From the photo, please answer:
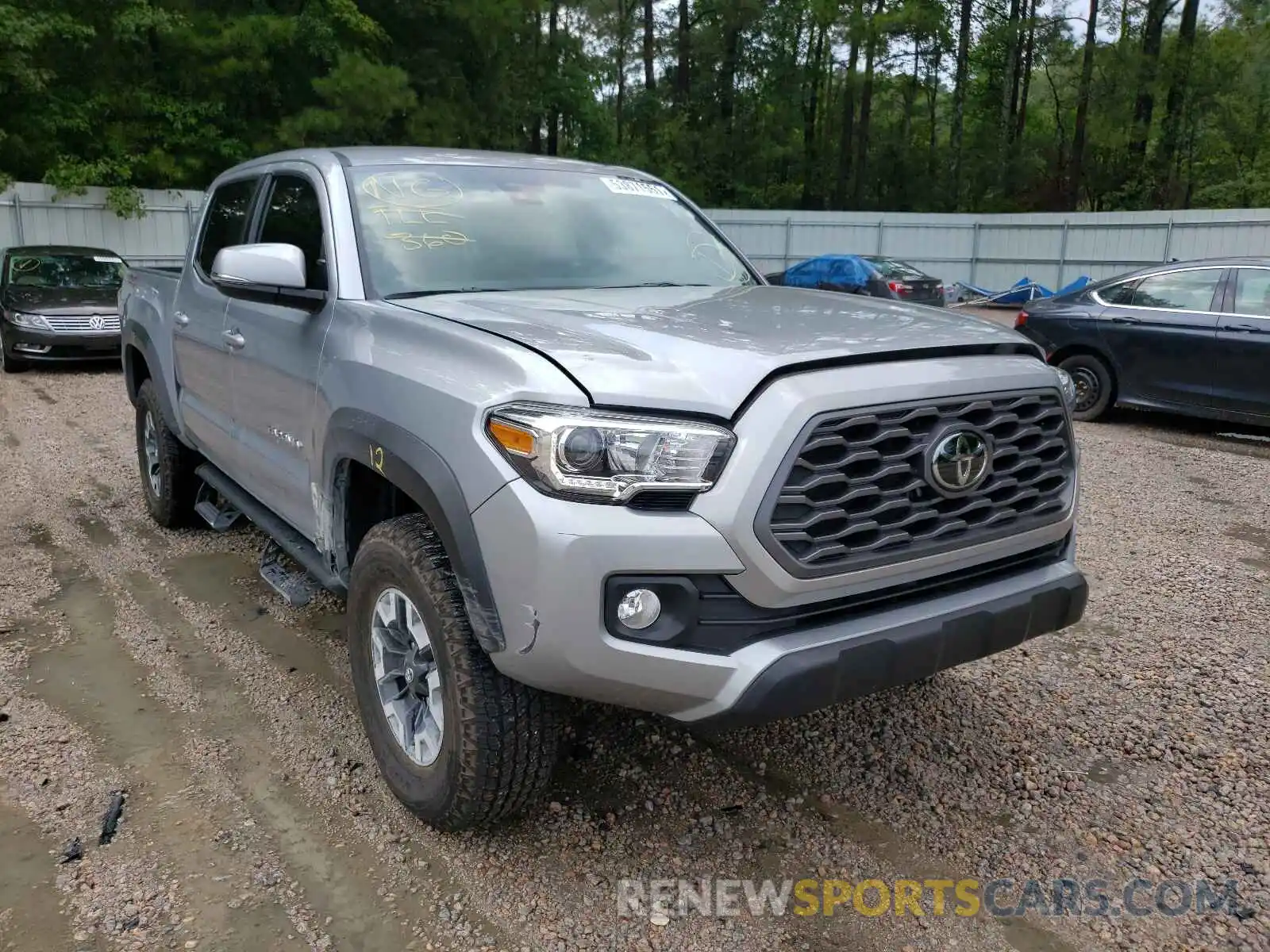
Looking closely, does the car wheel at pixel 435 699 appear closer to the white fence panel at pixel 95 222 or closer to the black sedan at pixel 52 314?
the black sedan at pixel 52 314

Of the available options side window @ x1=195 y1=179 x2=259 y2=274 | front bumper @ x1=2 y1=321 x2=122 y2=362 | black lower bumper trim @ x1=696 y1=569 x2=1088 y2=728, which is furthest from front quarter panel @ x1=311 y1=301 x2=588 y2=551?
front bumper @ x1=2 y1=321 x2=122 y2=362

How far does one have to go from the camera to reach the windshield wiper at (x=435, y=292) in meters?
3.22

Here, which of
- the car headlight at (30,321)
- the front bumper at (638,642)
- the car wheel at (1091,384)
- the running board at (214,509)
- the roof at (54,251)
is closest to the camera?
the front bumper at (638,642)

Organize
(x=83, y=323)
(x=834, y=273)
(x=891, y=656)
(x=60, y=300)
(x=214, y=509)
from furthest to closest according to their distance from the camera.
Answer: (x=834, y=273) → (x=60, y=300) → (x=83, y=323) → (x=214, y=509) → (x=891, y=656)

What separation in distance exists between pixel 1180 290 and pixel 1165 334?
0.46m

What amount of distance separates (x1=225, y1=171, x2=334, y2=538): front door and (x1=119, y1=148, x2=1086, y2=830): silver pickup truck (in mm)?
23

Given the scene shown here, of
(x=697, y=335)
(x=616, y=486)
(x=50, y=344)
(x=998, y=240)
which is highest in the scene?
(x=998, y=240)

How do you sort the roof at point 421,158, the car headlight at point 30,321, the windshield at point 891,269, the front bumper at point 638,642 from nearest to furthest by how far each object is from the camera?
1. the front bumper at point 638,642
2. the roof at point 421,158
3. the car headlight at point 30,321
4. the windshield at point 891,269

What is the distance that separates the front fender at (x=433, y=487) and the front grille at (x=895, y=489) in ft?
2.22

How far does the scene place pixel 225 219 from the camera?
4777 millimetres

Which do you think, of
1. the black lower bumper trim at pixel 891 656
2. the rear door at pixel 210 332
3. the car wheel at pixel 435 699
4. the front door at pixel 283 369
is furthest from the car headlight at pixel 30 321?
the black lower bumper trim at pixel 891 656

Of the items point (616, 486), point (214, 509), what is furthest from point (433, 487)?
point (214, 509)

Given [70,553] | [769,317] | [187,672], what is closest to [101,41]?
[70,553]

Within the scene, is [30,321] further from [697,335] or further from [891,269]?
[891,269]
